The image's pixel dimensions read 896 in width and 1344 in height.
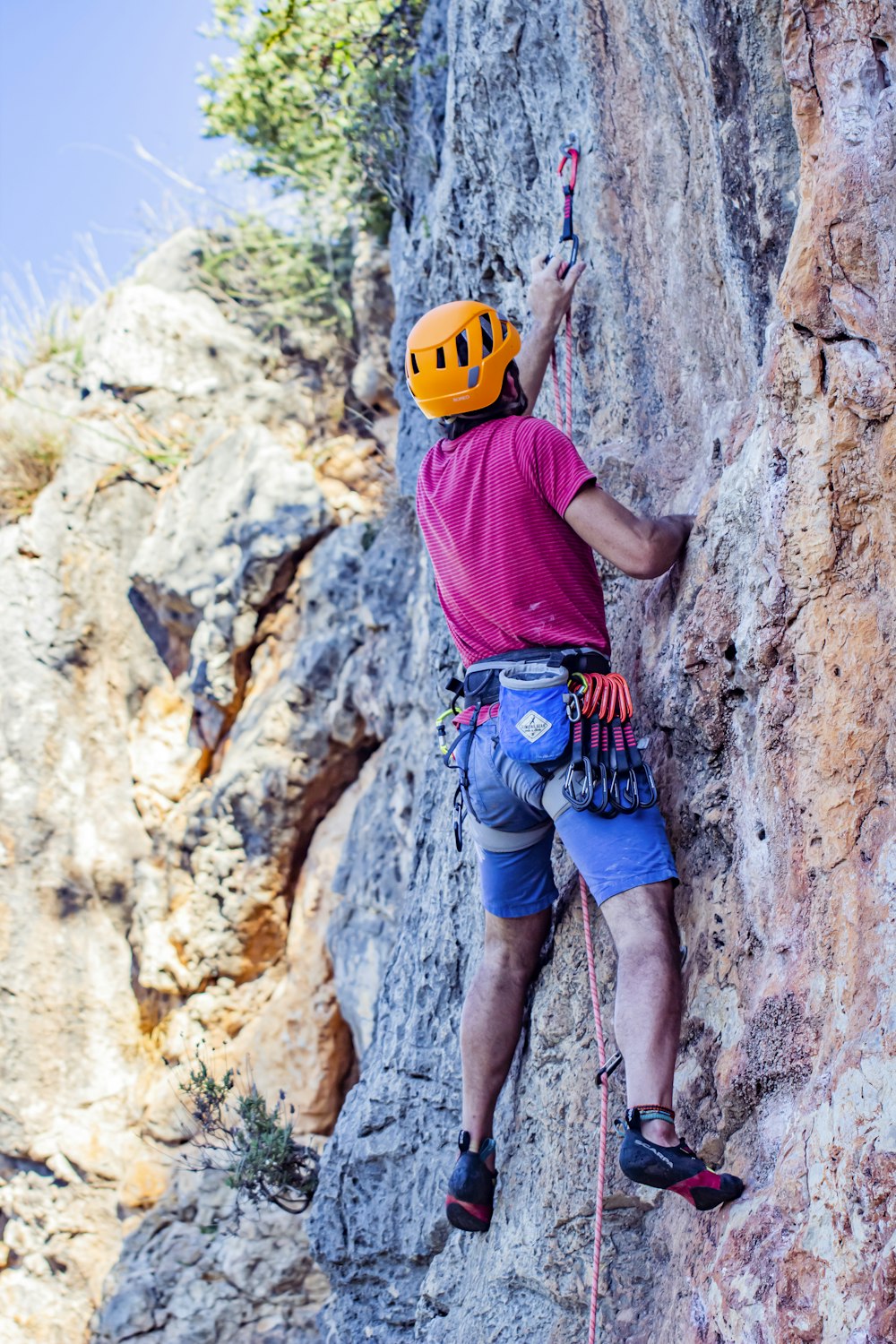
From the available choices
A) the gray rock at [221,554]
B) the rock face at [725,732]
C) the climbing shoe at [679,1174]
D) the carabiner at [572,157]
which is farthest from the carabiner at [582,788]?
the gray rock at [221,554]

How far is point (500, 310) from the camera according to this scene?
17.7ft

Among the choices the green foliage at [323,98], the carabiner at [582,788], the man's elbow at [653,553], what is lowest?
the carabiner at [582,788]

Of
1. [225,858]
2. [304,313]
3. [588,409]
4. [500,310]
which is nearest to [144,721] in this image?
[225,858]

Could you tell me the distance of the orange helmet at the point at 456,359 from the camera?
3.71 meters

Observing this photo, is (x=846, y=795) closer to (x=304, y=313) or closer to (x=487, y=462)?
(x=487, y=462)

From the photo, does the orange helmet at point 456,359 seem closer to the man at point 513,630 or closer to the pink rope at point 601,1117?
the man at point 513,630

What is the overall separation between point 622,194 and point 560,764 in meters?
2.30

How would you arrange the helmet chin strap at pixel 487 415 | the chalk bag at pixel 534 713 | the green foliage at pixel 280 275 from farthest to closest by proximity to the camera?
1. the green foliage at pixel 280 275
2. the helmet chin strap at pixel 487 415
3. the chalk bag at pixel 534 713

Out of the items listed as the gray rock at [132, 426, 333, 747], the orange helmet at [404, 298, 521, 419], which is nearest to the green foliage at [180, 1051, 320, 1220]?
the gray rock at [132, 426, 333, 747]

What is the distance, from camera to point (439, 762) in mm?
5465

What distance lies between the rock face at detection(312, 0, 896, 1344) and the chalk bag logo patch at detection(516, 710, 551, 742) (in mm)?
432

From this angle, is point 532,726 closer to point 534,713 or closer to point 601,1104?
point 534,713

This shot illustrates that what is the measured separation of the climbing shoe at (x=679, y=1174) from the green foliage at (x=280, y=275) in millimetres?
8415

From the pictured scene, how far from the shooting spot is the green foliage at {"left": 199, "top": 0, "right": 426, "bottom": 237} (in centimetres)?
739
